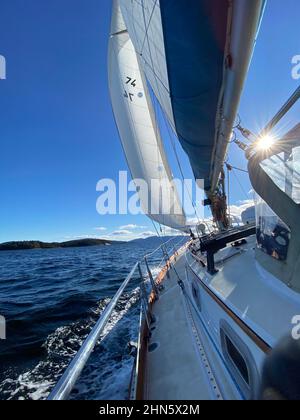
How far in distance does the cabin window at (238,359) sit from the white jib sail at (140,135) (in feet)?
14.4

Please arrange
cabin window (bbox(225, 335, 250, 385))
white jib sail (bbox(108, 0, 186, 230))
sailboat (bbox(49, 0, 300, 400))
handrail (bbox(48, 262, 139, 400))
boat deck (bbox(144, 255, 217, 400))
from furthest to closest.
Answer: white jib sail (bbox(108, 0, 186, 230))
boat deck (bbox(144, 255, 217, 400))
cabin window (bbox(225, 335, 250, 385))
sailboat (bbox(49, 0, 300, 400))
handrail (bbox(48, 262, 139, 400))

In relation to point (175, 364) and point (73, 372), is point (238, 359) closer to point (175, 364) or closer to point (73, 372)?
point (175, 364)

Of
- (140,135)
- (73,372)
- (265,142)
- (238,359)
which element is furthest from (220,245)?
(140,135)

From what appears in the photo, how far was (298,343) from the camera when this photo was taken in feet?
3.13

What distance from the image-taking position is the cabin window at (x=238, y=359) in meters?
1.64

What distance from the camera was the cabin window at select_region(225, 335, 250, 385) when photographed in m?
1.64

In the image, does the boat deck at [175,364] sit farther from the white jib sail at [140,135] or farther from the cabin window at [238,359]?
the white jib sail at [140,135]

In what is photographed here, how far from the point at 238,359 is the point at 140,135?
6.36m

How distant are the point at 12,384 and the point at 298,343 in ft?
13.8

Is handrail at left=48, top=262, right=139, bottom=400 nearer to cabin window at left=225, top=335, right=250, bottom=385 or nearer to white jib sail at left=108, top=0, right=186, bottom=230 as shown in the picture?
cabin window at left=225, top=335, right=250, bottom=385

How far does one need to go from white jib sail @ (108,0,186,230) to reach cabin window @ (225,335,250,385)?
439 centimetres

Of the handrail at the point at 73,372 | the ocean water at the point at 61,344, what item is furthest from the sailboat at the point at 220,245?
the ocean water at the point at 61,344

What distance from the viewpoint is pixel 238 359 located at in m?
1.78

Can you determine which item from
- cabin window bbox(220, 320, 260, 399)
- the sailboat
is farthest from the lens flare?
cabin window bbox(220, 320, 260, 399)
